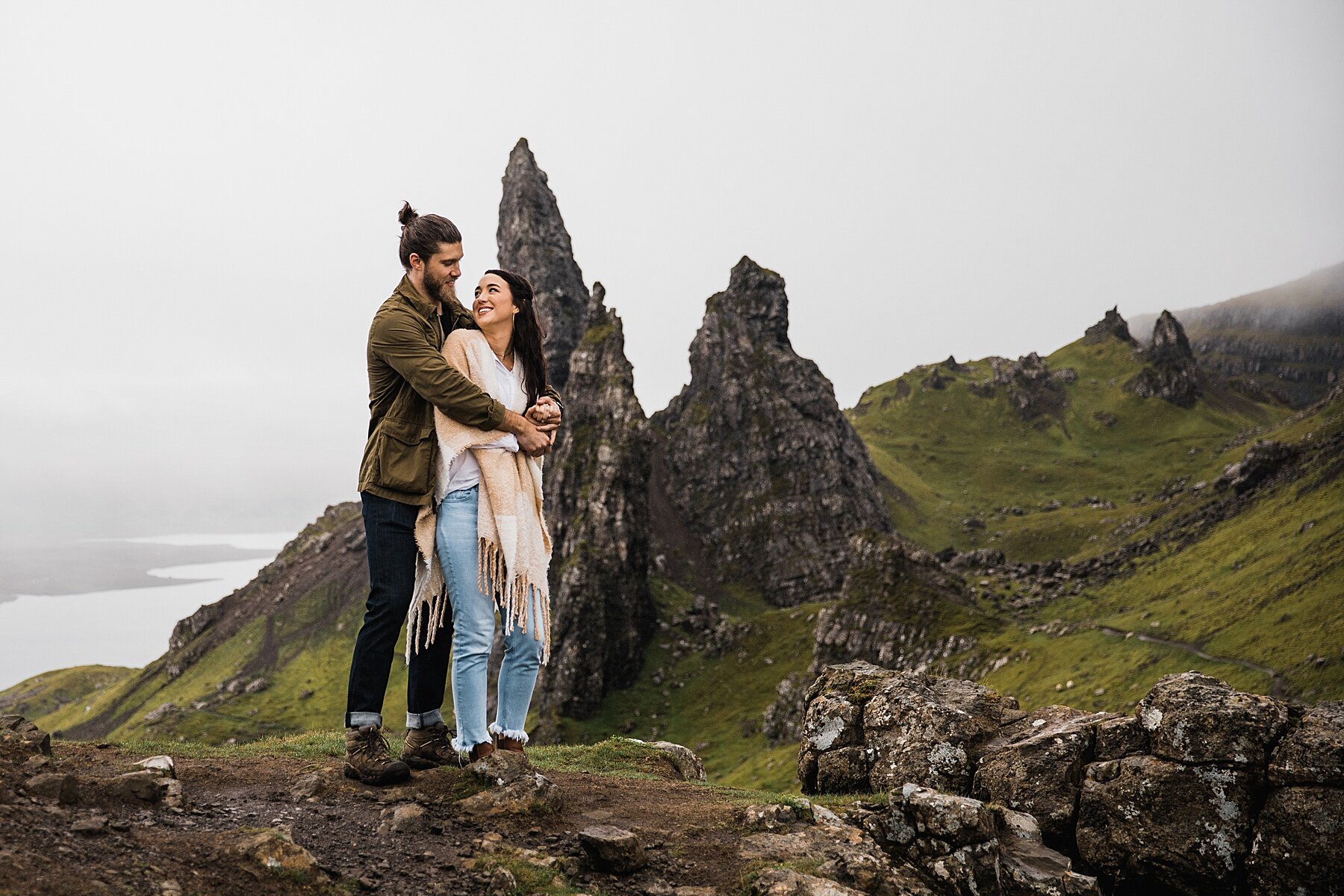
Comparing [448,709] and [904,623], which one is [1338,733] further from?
[448,709]

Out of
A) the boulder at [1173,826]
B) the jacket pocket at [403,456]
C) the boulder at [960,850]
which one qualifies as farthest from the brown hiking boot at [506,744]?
the boulder at [1173,826]

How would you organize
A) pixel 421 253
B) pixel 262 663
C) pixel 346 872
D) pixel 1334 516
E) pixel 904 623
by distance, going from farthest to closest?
pixel 262 663
pixel 904 623
pixel 1334 516
pixel 421 253
pixel 346 872

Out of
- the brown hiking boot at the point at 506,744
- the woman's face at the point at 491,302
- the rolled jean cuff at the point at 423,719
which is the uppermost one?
the woman's face at the point at 491,302

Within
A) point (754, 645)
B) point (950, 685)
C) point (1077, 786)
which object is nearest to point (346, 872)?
point (1077, 786)

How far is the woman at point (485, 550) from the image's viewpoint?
10281 mm

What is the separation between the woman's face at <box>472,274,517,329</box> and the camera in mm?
11016

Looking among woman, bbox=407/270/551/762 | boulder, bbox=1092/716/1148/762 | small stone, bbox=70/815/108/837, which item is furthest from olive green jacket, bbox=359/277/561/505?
boulder, bbox=1092/716/1148/762

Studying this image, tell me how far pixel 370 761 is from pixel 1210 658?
66385mm

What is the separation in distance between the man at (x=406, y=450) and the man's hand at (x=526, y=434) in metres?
0.01

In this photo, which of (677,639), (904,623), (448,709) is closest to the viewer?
(904,623)

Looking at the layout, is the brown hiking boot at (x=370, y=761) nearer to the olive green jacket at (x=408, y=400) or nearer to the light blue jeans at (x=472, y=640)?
the light blue jeans at (x=472, y=640)

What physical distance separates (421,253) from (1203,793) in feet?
46.9

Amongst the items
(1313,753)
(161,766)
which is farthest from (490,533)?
(1313,753)

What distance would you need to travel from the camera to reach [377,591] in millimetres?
10195
